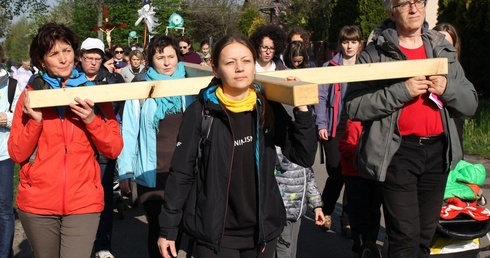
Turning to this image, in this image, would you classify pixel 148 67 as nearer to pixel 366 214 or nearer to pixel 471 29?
pixel 366 214

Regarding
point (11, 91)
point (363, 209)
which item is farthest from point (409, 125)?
point (11, 91)

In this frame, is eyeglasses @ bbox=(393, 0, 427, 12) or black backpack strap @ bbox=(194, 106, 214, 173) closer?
black backpack strap @ bbox=(194, 106, 214, 173)

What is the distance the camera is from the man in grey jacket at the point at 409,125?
4.18m

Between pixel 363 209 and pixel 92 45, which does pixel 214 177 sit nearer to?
pixel 363 209

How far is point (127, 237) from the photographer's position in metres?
7.53

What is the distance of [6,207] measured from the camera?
18.7ft

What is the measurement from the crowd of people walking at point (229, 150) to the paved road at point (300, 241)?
80cm

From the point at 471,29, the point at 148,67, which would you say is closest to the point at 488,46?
the point at 471,29

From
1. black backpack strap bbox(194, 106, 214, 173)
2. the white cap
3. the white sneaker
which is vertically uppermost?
the white cap

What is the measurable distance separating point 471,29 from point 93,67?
1153 centimetres

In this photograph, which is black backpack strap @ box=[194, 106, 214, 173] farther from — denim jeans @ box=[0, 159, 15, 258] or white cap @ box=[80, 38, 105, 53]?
white cap @ box=[80, 38, 105, 53]

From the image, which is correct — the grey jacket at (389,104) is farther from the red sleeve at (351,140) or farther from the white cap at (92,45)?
the white cap at (92,45)

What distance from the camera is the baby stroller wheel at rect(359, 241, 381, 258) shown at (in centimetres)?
523

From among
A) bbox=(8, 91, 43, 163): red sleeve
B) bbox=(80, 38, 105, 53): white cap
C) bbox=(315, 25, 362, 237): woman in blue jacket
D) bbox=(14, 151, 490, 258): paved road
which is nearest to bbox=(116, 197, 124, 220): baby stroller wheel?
bbox=(14, 151, 490, 258): paved road
